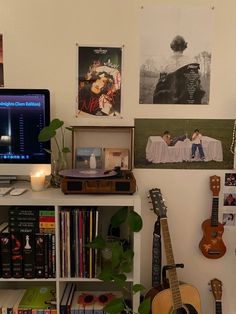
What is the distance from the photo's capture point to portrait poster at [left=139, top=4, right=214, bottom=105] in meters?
1.77

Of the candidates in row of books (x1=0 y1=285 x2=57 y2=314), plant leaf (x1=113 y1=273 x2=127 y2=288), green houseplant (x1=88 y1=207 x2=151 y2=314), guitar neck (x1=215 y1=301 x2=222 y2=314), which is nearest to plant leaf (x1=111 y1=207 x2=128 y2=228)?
green houseplant (x1=88 y1=207 x2=151 y2=314)

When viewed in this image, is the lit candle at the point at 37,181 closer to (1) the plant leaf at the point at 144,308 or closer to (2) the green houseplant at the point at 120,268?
(2) the green houseplant at the point at 120,268

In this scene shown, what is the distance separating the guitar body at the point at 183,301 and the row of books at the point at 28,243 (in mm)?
571

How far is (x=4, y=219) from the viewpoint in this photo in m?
1.86

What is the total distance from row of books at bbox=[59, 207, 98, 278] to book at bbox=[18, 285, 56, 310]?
0.21 m

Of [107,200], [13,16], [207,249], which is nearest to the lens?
[107,200]

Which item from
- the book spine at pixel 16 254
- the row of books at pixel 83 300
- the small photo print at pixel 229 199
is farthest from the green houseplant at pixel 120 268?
the small photo print at pixel 229 199

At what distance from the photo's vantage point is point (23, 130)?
1687mm

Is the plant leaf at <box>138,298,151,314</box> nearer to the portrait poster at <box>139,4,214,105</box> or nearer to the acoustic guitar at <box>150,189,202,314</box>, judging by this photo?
the acoustic guitar at <box>150,189,202,314</box>

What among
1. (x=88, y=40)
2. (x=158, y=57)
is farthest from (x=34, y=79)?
(x=158, y=57)

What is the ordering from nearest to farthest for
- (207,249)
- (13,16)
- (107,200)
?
(107,200), (13,16), (207,249)

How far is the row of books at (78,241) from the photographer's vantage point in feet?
5.08

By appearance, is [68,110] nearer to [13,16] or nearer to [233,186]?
[13,16]

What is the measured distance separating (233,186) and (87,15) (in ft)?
4.20
